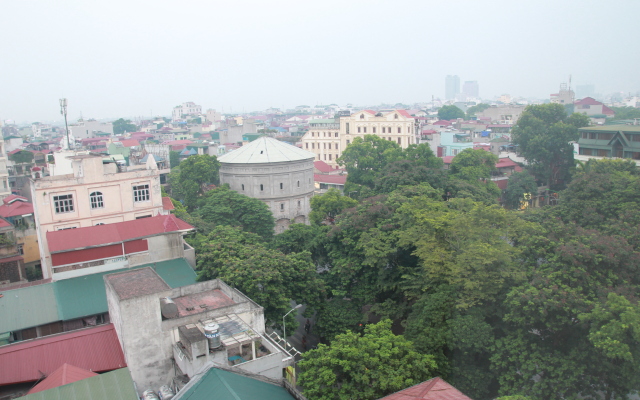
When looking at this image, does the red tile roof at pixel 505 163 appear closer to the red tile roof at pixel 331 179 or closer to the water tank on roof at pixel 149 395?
the red tile roof at pixel 331 179

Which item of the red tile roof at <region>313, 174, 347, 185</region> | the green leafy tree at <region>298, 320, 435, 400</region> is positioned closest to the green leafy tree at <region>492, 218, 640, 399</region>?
the green leafy tree at <region>298, 320, 435, 400</region>

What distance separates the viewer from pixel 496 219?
2538cm

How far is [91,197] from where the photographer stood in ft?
99.3

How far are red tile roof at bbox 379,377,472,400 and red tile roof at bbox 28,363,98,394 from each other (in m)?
10.1

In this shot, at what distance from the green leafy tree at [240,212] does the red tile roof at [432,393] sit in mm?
25946

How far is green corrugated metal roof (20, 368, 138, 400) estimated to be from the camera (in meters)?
14.9

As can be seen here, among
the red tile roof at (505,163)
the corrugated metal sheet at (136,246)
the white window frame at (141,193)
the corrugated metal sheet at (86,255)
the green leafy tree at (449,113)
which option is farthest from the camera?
the green leafy tree at (449,113)

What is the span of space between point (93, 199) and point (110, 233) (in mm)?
3816

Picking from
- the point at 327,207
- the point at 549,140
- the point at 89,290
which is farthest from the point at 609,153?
the point at 89,290

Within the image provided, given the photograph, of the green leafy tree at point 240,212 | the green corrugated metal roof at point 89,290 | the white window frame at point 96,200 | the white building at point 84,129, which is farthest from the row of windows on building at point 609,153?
the white building at point 84,129

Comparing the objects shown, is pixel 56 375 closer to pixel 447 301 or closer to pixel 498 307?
pixel 447 301

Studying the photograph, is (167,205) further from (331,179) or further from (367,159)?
(331,179)

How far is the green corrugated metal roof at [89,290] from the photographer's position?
23978 mm

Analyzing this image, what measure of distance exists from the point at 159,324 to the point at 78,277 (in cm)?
1030
